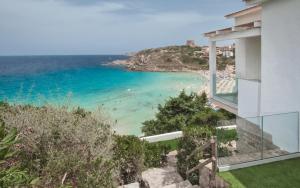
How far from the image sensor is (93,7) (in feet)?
216

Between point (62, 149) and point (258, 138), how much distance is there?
576 centimetres

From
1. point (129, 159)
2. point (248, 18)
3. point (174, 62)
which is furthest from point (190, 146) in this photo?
point (174, 62)

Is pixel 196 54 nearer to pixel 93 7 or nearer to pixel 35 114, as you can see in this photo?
pixel 93 7

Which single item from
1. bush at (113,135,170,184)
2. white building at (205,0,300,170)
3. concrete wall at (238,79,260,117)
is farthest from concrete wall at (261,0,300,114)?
bush at (113,135,170,184)

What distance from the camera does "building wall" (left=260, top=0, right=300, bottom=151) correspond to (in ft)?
30.9

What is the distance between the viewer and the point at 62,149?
26.5 feet

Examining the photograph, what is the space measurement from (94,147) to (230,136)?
417cm

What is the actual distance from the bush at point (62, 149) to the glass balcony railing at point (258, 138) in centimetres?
346

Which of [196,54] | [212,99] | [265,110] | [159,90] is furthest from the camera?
[196,54]

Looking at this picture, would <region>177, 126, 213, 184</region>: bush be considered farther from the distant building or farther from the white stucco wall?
the distant building

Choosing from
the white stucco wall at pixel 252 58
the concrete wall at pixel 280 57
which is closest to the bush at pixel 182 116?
the white stucco wall at pixel 252 58

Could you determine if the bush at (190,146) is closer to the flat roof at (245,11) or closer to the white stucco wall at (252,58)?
the white stucco wall at (252,58)

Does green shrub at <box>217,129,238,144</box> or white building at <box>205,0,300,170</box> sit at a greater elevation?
white building at <box>205,0,300,170</box>

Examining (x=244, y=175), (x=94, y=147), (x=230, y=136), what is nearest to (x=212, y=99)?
(x=230, y=136)
